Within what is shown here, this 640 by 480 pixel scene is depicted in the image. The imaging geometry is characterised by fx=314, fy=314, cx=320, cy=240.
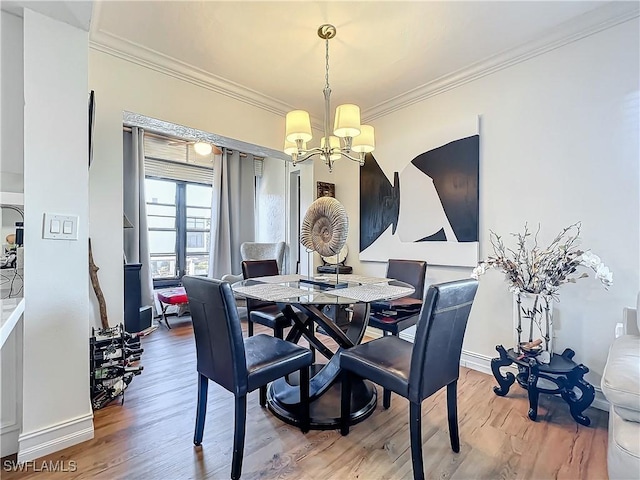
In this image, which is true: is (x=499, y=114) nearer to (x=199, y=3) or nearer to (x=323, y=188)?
(x=323, y=188)

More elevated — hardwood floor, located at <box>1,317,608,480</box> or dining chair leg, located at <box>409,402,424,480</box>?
dining chair leg, located at <box>409,402,424,480</box>

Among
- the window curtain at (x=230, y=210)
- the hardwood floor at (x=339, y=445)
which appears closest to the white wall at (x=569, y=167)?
the hardwood floor at (x=339, y=445)

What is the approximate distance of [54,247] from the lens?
160cm

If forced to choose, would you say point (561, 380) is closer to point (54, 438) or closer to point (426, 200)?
point (426, 200)

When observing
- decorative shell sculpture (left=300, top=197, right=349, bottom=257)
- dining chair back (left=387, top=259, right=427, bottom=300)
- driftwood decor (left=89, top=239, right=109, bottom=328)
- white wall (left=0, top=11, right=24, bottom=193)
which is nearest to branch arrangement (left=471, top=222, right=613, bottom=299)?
dining chair back (left=387, top=259, right=427, bottom=300)

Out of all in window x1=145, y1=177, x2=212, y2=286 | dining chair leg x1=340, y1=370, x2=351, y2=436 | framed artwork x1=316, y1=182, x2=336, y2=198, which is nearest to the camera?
dining chair leg x1=340, y1=370, x2=351, y2=436

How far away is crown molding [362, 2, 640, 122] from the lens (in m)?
2.02

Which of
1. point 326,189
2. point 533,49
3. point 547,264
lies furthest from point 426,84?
point 547,264

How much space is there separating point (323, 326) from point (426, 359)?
0.77 m

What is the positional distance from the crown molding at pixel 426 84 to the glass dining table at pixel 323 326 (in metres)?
1.91

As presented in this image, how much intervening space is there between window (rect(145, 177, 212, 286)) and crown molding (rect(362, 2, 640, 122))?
326 cm

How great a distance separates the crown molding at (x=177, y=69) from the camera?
2.34m

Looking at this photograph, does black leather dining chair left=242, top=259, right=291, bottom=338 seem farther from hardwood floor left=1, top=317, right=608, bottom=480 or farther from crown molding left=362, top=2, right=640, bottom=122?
crown molding left=362, top=2, right=640, bottom=122

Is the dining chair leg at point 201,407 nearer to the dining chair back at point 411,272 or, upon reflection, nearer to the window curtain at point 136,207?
the dining chair back at point 411,272
